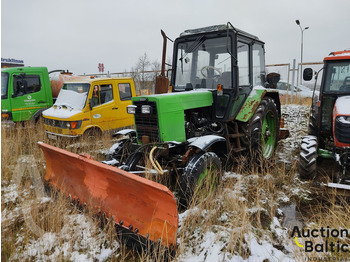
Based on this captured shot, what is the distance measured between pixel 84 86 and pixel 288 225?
601cm

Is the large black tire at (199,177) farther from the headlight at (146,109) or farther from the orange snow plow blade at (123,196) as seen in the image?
the headlight at (146,109)

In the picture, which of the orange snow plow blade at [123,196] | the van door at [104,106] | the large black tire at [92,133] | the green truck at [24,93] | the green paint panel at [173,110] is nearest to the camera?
the orange snow plow blade at [123,196]

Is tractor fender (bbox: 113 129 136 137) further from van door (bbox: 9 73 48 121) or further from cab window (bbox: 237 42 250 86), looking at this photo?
van door (bbox: 9 73 48 121)

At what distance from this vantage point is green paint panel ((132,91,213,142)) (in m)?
3.85

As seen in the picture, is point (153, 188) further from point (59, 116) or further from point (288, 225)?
point (59, 116)

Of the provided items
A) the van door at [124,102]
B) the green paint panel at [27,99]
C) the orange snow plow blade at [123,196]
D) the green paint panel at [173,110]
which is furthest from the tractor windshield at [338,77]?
the green paint panel at [27,99]

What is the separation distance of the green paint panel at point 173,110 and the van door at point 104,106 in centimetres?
333

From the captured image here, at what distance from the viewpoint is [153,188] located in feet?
8.44

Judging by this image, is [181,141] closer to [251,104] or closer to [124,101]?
[251,104]

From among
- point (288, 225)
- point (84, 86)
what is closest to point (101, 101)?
point (84, 86)

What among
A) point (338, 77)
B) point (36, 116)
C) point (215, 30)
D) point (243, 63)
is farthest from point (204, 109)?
point (36, 116)

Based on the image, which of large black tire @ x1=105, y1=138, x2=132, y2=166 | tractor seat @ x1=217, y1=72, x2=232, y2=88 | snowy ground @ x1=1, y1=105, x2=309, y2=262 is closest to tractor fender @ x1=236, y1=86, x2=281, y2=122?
tractor seat @ x1=217, y1=72, x2=232, y2=88

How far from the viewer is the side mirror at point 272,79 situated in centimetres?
552

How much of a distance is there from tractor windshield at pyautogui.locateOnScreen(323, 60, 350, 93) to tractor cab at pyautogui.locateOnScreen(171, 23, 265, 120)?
53.8 inches
